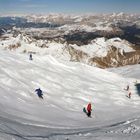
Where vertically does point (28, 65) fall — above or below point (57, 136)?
above

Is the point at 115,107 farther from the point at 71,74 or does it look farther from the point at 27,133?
the point at 27,133

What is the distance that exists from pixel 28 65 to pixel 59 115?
23.3m

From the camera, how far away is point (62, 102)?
45875 millimetres

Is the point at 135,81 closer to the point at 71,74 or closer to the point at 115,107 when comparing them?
the point at 71,74

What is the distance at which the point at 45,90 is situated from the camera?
163ft

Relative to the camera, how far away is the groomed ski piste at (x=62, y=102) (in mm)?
24422

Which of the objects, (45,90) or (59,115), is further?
(45,90)

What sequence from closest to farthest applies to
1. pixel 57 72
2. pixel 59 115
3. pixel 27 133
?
pixel 27 133 → pixel 59 115 → pixel 57 72

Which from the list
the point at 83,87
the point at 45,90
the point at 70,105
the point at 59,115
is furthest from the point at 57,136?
the point at 83,87

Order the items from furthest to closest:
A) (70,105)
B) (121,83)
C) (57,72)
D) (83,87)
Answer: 1. (121,83)
2. (57,72)
3. (83,87)
4. (70,105)

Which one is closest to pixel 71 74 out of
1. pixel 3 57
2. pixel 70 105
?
pixel 3 57

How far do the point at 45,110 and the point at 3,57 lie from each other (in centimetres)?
2545

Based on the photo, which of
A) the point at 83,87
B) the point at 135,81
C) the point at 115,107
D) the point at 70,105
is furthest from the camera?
the point at 135,81

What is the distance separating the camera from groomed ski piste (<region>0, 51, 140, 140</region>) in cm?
2442
